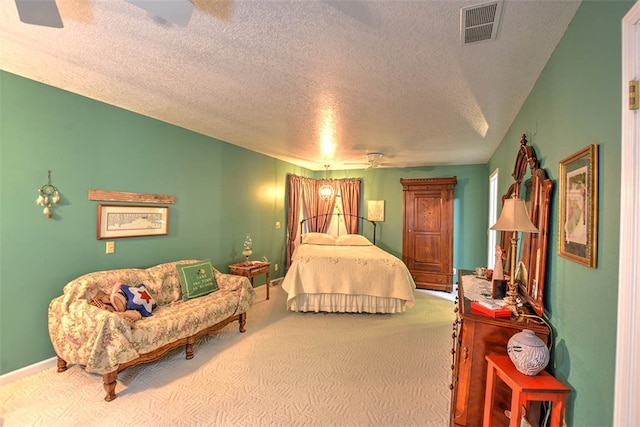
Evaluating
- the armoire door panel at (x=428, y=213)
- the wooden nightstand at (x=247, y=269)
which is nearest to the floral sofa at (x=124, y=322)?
the wooden nightstand at (x=247, y=269)

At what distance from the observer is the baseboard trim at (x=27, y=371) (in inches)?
91.9

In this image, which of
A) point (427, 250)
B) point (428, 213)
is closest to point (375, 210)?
point (428, 213)

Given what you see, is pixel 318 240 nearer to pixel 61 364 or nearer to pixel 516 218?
pixel 61 364

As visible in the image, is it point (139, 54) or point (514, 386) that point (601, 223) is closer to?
point (514, 386)

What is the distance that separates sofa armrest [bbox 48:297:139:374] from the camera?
2.16m

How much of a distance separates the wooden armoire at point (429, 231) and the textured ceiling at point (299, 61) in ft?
7.70

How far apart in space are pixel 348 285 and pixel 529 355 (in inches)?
113

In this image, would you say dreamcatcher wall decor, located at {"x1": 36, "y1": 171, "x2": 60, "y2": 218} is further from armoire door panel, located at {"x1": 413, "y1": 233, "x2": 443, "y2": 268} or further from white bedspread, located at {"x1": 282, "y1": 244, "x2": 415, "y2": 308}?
armoire door panel, located at {"x1": 413, "y1": 233, "x2": 443, "y2": 268}

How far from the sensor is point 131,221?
3.18 m

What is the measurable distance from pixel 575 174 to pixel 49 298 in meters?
3.97

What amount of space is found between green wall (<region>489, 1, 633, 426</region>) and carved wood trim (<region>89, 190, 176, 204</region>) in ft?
12.3

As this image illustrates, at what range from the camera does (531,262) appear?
77.4 inches

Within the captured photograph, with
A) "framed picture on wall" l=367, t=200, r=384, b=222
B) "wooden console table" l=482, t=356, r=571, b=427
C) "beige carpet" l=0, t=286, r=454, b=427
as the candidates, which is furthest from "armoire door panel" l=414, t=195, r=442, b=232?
"wooden console table" l=482, t=356, r=571, b=427

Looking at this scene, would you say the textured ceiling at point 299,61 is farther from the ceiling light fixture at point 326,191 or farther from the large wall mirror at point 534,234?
the ceiling light fixture at point 326,191
